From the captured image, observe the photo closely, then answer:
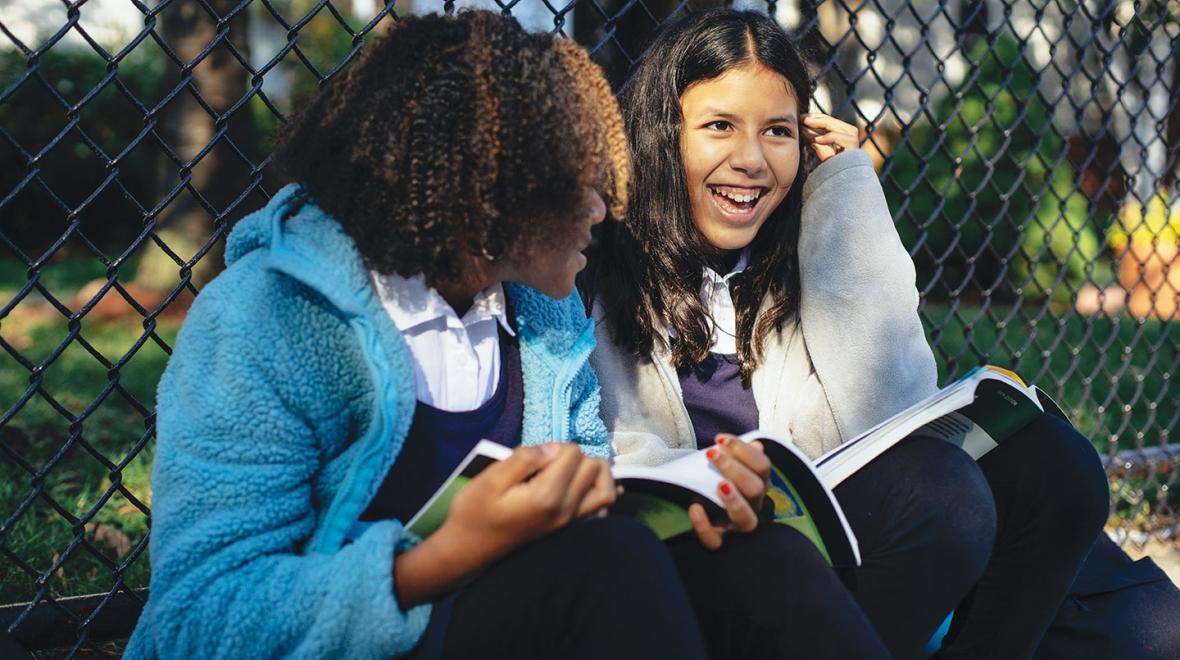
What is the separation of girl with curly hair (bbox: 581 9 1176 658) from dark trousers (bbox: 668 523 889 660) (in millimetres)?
401

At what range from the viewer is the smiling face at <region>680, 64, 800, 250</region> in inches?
86.9

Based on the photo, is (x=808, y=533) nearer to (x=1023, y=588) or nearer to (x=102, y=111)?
(x=1023, y=588)

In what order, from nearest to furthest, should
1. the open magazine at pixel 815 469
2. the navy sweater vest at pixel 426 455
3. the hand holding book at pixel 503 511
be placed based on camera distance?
the hand holding book at pixel 503 511
the open magazine at pixel 815 469
the navy sweater vest at pixel 426 455

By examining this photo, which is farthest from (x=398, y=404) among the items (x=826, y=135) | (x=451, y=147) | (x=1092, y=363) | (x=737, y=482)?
(x=1092, y=363)

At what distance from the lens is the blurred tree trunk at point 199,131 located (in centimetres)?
634

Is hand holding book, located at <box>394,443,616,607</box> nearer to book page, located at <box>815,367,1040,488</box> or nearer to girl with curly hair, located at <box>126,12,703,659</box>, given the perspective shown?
girl with curly hair, located at <box>126,12,703,659</box>

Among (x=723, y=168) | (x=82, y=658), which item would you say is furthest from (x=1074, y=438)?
(x=82, y=658)

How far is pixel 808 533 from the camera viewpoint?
1.68 metres

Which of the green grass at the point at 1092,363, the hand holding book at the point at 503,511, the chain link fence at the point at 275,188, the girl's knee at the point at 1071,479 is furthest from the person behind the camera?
the green grass at the point at 1092,363

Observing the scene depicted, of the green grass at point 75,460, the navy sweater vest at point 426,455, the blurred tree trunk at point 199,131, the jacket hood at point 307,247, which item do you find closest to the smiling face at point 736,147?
the navy sweater vest at point 426,455

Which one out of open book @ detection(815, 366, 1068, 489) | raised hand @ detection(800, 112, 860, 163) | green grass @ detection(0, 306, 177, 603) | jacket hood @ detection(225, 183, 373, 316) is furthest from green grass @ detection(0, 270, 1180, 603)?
open book @ detection(815, 366, 1068, 489)

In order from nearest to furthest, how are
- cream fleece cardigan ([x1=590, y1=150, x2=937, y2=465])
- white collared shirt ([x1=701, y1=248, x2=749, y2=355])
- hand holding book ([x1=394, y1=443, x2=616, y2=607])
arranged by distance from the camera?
hand holding book ([x1=394, y1=443, x2=616, y2=607]) < cream fleece cardigan ([x1=590, y1=150, x2=937, y2=465]) < white collared shirt ([x1=701, y1=248, x2=749, y2=355])

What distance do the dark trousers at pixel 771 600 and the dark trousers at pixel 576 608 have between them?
21cm

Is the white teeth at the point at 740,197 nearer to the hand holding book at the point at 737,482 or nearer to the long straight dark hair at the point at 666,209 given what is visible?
the long straight dark hair at the point at 666,209
